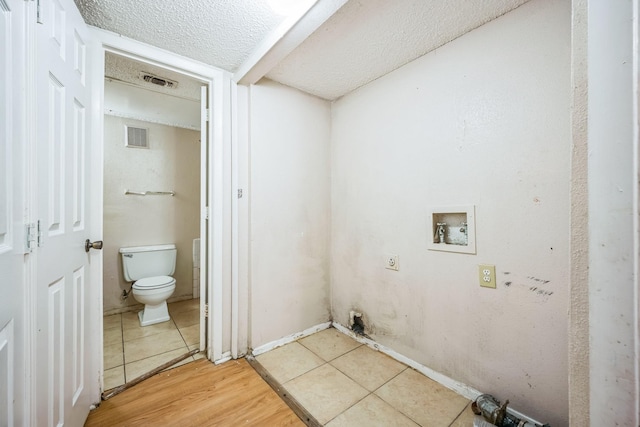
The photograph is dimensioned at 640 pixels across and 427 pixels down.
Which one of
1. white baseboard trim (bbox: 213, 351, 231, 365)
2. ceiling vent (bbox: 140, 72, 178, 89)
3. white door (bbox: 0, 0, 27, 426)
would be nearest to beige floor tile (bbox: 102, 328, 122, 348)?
white baseboard trim (bbox: 213, 351, 231, 365)

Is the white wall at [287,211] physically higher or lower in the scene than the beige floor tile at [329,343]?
higher

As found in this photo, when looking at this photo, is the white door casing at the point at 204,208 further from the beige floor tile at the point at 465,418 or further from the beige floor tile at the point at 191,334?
the beige floor tile at the point at 465,418

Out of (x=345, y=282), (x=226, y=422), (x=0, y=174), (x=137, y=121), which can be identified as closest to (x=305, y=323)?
(x=345, y=282)

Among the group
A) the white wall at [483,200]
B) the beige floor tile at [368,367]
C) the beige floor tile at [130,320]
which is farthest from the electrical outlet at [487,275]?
the beige floor tile at [130,320]

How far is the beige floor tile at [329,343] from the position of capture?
196 centimetres

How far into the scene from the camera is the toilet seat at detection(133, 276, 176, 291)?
7.66ft

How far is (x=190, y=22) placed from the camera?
1405 millimetres

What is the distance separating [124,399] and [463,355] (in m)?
2.00

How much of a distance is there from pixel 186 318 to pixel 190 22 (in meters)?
2.53

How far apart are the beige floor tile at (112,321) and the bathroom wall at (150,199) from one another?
3.5 inches

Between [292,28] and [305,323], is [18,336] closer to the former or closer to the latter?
[292,28]

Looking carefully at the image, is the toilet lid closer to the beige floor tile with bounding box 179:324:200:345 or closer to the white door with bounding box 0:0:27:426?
the beige floor tile with bounding box 179:324:200:345

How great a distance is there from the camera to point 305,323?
2238 millimetres

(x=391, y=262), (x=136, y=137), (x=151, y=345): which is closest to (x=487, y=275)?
(x=391, y=262)
